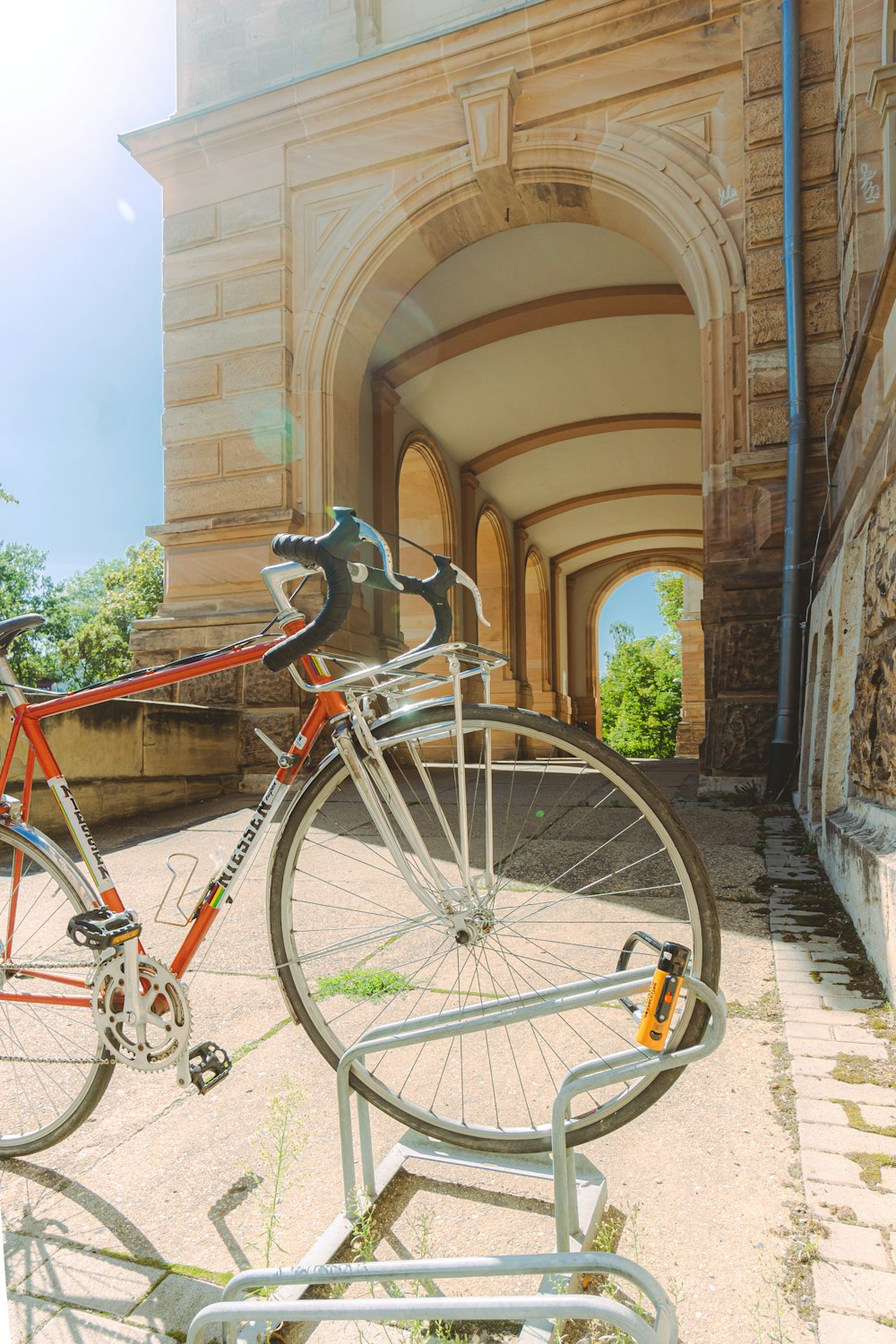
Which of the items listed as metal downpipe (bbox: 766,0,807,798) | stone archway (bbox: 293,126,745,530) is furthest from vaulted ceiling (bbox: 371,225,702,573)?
metal downpipe (bbox: 766,0,807,798)

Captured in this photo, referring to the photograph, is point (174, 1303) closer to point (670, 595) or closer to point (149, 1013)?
point (149, 1013)

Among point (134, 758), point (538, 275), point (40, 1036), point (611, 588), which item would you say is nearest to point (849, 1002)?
point (40, 1036)

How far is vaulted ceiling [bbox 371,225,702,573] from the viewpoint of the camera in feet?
30.4

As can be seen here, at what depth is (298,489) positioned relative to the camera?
7.63m

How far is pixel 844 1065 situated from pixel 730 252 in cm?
622

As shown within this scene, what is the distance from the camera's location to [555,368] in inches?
454

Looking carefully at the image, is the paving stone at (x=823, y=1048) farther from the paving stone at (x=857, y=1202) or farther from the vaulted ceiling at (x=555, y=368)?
the vaulted ceiling at (x=555, y=368)

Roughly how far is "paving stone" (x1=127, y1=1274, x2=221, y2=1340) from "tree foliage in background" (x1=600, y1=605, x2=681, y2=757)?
27.7 m

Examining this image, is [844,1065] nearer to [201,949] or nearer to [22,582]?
[201,949]

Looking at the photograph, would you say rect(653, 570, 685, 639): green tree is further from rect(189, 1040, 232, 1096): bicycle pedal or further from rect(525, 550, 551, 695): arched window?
rect(189, 1040, 232, 1096): bicycle pedal

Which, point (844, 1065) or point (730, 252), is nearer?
point (844, 1065)

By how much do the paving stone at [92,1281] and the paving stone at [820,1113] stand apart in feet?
3.83

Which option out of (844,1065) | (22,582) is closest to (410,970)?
(844,1065)

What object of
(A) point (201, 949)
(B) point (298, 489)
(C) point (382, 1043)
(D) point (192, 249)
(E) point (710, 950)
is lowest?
(A) point (201, 949)
